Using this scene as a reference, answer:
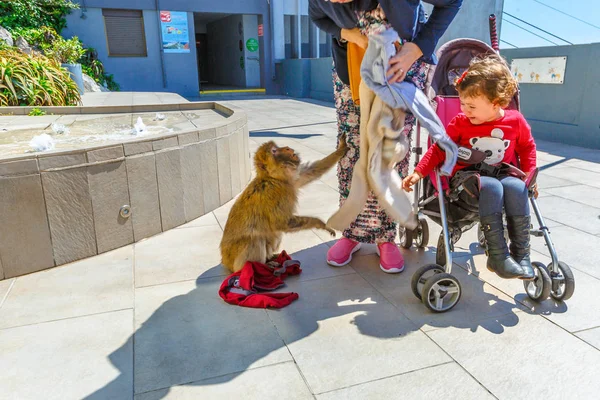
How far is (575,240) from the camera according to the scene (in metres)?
3.68

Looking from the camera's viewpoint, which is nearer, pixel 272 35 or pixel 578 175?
pixel 578 175

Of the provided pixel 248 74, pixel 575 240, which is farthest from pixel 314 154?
pixel 248 74

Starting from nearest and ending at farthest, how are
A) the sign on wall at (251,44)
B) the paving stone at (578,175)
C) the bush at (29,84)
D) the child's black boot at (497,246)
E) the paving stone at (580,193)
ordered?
the child's black boot at (497,246), the paving stone at (580,193), the paving stone at (578,175), the bush at (29,84), the sign on wall at (251,44)

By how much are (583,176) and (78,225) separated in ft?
18.5

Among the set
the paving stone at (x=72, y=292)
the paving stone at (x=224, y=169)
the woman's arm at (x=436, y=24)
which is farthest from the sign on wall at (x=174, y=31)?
the woman's arm at (x=436, y=24)

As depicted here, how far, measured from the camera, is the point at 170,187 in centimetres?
393

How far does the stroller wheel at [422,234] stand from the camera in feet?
11.3

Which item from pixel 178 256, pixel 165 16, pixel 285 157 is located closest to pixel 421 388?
pixel 285 157

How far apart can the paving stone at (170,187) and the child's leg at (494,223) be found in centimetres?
249

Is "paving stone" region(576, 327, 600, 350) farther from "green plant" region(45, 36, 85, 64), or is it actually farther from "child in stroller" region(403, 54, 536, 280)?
"green plant" region(45, 36, 85, 64)

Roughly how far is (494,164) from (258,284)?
161 centimetres

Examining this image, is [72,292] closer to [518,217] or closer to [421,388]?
[421,388]

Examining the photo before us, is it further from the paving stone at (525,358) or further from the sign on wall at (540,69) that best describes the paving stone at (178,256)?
the sign on wall at (540,69)

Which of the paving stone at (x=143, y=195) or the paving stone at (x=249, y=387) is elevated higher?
the paving stone at (x=143, y=195)
